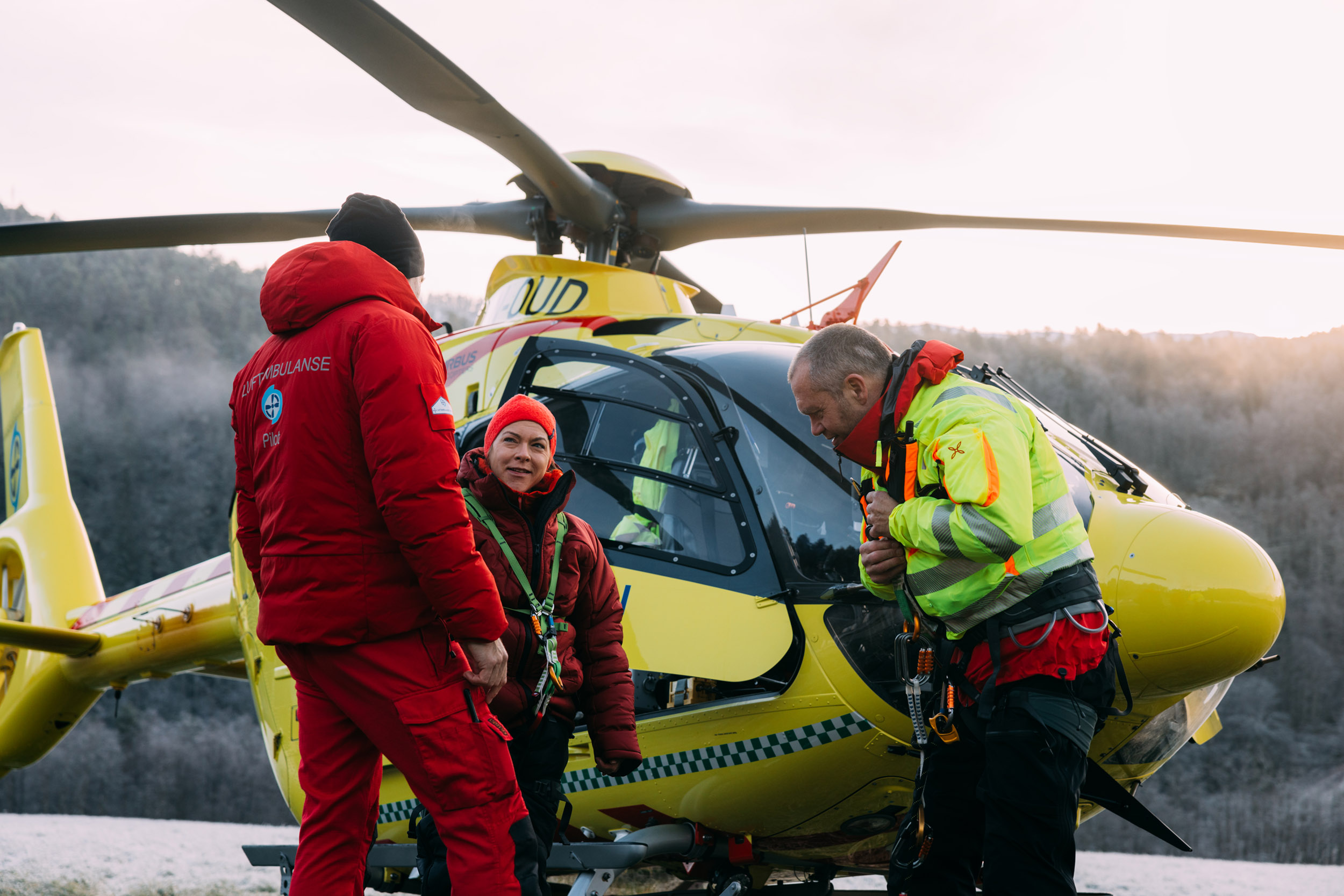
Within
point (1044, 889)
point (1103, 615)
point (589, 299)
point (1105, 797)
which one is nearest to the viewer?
point (1044, 889)

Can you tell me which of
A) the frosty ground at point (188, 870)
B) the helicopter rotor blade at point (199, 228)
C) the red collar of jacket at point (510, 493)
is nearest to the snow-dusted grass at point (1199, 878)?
the frosty ground at point (188, 870)

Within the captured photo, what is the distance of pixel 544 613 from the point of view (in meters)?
2.54

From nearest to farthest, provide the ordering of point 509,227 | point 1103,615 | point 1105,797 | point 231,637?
point 1103,615 < point 1105,797 < point 509,227 < point 231,637

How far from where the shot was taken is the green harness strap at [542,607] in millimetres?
2484

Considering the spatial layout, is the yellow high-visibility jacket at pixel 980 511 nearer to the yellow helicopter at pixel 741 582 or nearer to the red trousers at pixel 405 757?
the yellow helicopter at pixel 741 582

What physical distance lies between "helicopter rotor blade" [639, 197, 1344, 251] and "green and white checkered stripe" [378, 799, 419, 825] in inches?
120

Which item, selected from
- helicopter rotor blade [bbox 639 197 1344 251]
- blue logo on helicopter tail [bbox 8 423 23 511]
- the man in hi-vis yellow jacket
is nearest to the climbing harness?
the man in hi-vis yellow jacket

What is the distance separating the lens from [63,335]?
30094 mm

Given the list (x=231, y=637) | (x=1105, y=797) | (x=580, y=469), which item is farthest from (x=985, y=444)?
(x=231, y=637)

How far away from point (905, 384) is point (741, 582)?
0.99 meters

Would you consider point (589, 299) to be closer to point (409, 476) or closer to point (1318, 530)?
point (409, 476)

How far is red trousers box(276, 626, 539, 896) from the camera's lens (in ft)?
6.11

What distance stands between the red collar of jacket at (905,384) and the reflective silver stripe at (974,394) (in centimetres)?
4

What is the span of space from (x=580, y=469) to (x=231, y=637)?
3.16m
